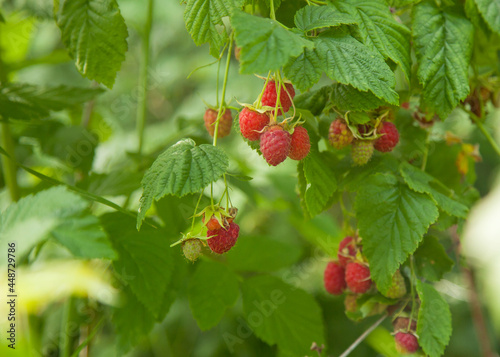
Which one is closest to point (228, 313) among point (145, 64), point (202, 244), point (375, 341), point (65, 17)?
point (375, 341)

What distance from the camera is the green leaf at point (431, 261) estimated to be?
0.77m

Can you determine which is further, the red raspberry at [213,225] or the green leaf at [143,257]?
the green leaf at [143,257]

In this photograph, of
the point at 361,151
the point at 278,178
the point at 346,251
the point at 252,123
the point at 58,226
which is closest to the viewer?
the point at 58,226

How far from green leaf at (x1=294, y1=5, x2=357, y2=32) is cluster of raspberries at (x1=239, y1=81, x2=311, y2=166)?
8 centimetres

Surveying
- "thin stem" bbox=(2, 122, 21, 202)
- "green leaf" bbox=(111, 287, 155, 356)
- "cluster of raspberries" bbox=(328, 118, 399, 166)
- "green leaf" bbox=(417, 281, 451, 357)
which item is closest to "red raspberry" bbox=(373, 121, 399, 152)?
"cluster of raspberries" bbox=(328, 118, 399, 166)

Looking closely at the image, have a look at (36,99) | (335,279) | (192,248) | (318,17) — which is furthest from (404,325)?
(36,99)

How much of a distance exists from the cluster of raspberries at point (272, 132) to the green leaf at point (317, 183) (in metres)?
0.06

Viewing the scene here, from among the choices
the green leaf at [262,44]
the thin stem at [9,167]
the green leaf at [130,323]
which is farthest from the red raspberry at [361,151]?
the thin stem at [9,167]

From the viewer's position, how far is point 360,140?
0.71m

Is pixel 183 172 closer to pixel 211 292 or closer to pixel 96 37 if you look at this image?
pixel 96 37

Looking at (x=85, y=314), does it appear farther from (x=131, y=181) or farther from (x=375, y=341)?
(x=375, y=341)

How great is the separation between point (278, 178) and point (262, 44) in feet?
2.66

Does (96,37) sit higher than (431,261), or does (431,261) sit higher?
(96,37)

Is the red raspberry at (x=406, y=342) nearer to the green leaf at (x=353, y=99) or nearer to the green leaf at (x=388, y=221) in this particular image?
the green leaf at (x=388, y=221)
